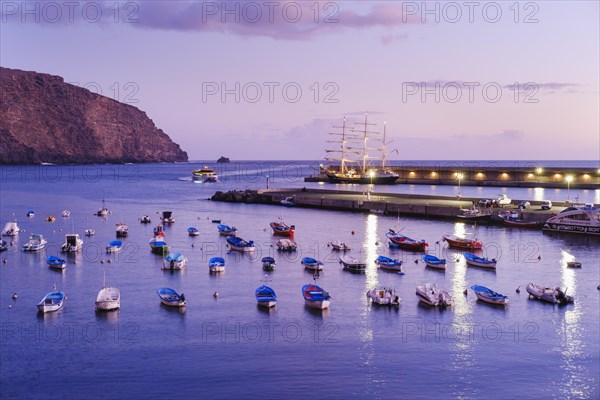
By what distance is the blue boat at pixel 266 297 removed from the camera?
40.5 metres

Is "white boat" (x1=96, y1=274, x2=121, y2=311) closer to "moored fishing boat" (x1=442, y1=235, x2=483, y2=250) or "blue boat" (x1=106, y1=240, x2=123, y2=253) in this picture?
"blue boat" (x1=106, y1=240, x2=123, y2=253)

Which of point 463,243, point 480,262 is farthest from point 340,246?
point 480,262

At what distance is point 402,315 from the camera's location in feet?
128

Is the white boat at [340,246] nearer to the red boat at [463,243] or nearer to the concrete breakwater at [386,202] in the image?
the red boat at [463,243]

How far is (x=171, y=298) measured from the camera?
40.7 m

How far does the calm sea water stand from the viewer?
94.3 feet

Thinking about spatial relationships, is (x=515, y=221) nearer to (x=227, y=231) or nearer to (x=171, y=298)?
(x=227, y=231)

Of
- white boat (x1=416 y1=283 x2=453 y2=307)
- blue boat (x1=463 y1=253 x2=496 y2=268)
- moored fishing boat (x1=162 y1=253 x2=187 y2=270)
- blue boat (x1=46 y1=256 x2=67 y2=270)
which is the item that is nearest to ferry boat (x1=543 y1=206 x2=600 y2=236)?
blue boat (x1=463 y1=253 x2=496 y2=268)

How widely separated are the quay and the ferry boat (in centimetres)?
6488

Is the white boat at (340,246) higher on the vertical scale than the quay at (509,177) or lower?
lower

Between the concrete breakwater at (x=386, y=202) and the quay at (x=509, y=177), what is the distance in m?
36.6

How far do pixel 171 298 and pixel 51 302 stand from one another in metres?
6.99

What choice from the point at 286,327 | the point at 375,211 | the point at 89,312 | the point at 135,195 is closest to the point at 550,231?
the point at 375,211

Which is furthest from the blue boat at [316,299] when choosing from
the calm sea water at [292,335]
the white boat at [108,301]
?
the white boat at [108,301]
